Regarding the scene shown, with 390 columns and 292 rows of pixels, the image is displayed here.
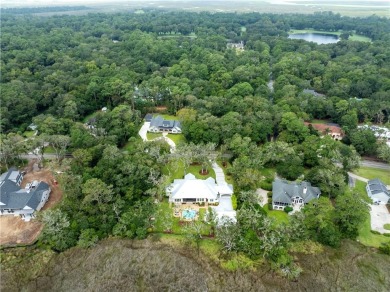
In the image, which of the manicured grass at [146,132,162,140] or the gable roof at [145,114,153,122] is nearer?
the manicured grass at [146,132,162,140]

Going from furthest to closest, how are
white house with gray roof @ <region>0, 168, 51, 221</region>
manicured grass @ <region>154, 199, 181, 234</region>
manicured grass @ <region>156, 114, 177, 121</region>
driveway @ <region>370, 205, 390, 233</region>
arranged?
1. manicured grass @ <region>156, 114, 177, 121</region>
2. white house with gray roof @ <region>0, 168, 51, 221</region>
3. driveway @ <region>370, 205, 390, 233</region>
4. manicured grass @ <region>154, 199, 181, 234</region>

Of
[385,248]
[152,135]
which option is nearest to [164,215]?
[152,135]

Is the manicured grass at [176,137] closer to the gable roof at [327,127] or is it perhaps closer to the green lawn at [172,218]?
the green lawn at [172,218]

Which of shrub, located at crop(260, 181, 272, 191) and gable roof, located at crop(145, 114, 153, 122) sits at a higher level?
shrub, located at crop(260, 181, 272, 191)

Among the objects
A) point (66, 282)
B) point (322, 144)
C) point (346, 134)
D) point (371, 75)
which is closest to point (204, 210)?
point (66, 282)

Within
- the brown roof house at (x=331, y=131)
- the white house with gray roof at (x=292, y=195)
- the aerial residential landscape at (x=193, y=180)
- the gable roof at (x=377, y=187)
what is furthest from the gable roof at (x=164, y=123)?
the gable roof at (x=377, y=187)

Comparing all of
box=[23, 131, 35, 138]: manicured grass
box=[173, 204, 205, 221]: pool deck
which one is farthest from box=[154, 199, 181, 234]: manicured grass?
box=[23, 131, 35, 138]: manicured grass

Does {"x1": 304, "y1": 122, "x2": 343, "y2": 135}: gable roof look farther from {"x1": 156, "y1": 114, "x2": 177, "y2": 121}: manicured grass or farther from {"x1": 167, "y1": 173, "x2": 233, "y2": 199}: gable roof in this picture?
{"x1": 156, "y1": 114, "x2": 177, "y2": 121}: manicured grass
